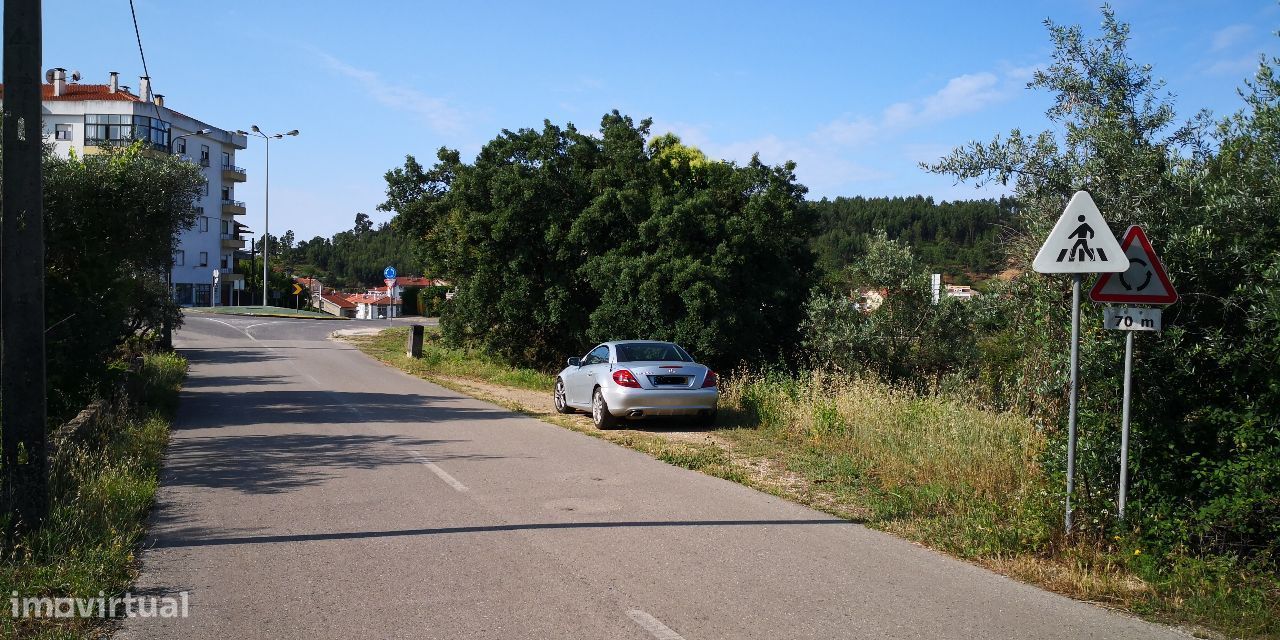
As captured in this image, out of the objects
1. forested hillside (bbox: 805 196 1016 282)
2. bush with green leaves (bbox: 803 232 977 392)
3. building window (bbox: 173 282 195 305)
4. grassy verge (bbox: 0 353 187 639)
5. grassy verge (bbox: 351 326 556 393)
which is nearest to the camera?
grassy verge (bbox: 0 353 187 639)

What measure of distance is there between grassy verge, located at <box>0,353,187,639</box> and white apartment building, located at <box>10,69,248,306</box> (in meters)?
54.2

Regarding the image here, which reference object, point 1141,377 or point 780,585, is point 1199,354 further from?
point 780,585

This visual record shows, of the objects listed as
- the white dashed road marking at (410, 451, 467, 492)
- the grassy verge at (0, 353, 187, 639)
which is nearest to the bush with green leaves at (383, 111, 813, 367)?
the white dashed road marking at (410, 451, 467, 492)

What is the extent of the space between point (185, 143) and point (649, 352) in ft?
236

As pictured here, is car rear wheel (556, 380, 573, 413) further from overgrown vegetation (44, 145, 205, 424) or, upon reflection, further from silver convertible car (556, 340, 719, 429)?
overgrown vegetation (44, 145, 205, 424)

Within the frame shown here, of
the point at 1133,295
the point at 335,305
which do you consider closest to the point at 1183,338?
the point at 1133,295

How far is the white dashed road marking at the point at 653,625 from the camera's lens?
5.08 metres

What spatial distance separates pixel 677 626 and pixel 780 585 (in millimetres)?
1129

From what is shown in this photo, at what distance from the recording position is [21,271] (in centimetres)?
638

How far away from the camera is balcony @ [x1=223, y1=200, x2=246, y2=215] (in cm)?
8403

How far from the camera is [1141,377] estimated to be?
680 cm

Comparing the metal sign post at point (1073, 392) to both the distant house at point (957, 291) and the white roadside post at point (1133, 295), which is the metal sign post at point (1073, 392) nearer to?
the white roadside post at point (1133, 295)

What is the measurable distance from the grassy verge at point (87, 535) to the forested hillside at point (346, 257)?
115 meters

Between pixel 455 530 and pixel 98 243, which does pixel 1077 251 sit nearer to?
pixel 455 530
